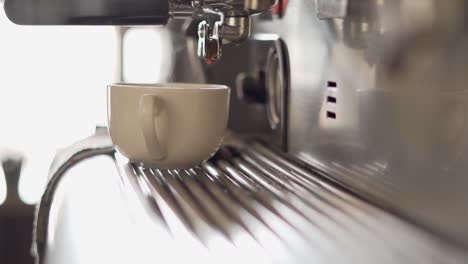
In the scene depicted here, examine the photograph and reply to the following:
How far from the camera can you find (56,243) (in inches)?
14.2

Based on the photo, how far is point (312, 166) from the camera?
0.54 m

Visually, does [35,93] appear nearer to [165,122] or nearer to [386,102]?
[165,122]

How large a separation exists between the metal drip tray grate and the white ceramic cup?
2 centimetres

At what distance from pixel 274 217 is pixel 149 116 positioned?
0.47 ft

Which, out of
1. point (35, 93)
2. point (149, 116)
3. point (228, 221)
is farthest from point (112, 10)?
point (35, 93)

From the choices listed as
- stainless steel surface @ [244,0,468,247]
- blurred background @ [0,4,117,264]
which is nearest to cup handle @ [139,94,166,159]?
stainless steel surface @ [244,0,468,247]

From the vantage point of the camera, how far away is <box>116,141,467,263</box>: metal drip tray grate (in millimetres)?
306

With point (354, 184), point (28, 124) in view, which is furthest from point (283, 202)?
point (28, 124)

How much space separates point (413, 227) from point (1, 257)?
2.51 feet

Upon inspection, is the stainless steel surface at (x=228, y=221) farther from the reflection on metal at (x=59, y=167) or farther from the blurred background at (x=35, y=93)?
the blurred background at (x=35, y=93)

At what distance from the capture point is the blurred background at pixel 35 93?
2.93 ft

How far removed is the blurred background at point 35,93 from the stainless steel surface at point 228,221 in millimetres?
387

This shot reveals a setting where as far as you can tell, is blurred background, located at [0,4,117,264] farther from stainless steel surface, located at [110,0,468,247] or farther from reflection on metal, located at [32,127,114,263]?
stainless steel surface, located at [110,0,468,247]

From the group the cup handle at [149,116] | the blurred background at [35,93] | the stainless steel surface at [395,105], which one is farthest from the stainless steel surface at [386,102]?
the blurred background at [35,93]
